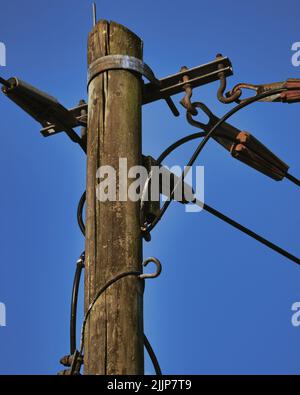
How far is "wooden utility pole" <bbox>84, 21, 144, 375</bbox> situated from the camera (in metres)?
4.99

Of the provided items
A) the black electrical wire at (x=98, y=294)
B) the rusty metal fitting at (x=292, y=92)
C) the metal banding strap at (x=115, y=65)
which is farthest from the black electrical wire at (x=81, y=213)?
the rusty metal fitting at (x=292, y=92)

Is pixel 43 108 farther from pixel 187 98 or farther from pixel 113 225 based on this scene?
pixel 113 225

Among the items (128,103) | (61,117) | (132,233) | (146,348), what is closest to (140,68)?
(128,103)

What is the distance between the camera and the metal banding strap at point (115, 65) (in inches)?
222

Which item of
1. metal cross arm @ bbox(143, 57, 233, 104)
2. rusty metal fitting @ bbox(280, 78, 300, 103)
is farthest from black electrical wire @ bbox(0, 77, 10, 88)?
rusty metal fitting @ bbox(280, 78, 300, 103)

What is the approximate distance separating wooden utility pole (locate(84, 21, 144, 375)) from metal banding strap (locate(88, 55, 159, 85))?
1.1 inches

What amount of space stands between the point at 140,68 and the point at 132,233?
102 centimetres

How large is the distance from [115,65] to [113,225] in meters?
0.96

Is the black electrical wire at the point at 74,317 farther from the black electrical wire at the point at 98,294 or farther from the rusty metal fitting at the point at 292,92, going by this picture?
the rusty metal fitting at the point at 292,92

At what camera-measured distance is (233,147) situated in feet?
20.9

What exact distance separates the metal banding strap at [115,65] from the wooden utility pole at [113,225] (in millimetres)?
28

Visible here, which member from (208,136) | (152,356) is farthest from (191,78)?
(152,356)

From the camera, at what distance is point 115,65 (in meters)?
5.62

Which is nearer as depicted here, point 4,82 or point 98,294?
point 98,294
